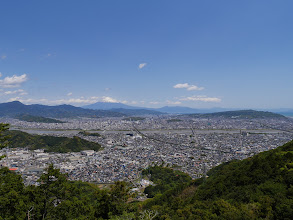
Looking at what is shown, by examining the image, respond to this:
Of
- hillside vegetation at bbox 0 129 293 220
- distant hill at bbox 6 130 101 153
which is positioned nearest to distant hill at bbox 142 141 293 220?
hillside vegetation at bbox 0 129 293 220

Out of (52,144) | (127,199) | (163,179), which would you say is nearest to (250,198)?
(127,199)

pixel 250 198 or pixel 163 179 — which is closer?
pixel 250 198

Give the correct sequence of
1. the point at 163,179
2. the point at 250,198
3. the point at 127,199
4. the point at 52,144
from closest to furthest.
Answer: the point at 250,198, the point at 127,199, the point at 163,179, the point at 52,144

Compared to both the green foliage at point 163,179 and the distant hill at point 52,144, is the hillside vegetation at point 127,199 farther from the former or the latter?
the distant hill at point 52,144

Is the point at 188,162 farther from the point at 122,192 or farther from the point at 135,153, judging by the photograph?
the point at 122,192

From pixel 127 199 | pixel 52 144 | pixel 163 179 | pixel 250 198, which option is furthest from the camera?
pixel 52 144

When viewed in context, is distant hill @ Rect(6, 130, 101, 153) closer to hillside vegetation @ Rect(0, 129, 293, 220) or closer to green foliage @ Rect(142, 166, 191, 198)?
green foliage @ Rect(142, 166, 191, 198)

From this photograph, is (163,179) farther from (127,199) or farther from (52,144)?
(52,144)

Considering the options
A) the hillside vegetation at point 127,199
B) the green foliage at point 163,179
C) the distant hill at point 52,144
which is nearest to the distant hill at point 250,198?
the hillside vegetation at point 127,199
